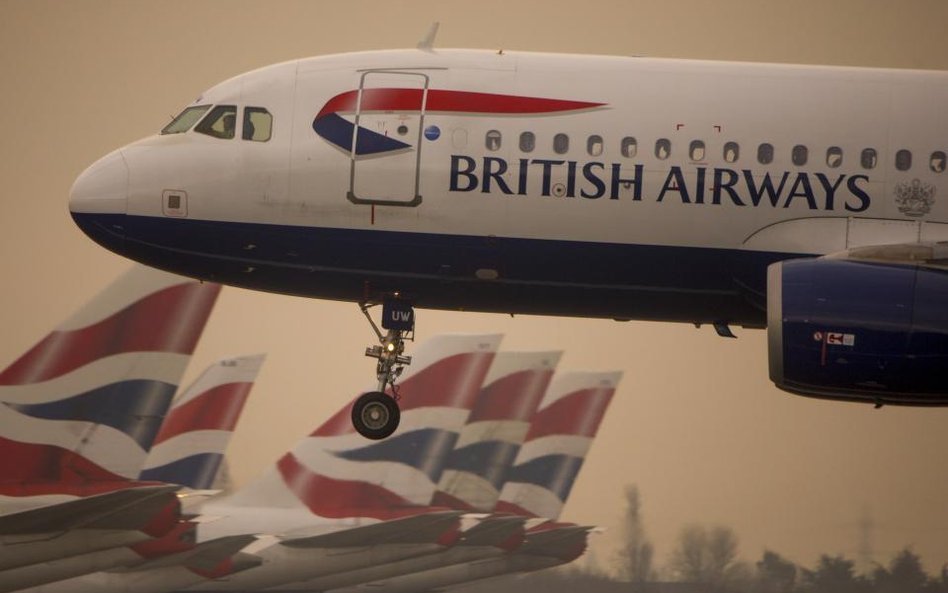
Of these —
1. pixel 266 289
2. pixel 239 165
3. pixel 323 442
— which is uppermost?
pixel 239 165

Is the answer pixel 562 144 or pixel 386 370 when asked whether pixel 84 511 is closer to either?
pixel 386 370

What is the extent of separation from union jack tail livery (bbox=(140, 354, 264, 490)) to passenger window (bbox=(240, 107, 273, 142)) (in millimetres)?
22983

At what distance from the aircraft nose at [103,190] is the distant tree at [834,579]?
42565 millimetres

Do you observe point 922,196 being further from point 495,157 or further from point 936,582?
point 936,582

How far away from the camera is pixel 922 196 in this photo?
24766 mm

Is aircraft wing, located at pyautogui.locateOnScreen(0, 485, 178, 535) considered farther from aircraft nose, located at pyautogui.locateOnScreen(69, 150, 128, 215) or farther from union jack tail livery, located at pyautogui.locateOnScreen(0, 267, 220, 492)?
aircraft nose, located at pyautogui.locateOnScreen(69, 150, 128, 215)

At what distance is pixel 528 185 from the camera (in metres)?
24.1

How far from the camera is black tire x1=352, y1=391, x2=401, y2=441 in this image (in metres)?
25.0

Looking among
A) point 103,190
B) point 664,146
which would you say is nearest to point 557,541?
point 664,146

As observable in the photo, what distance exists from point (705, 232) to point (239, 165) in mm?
6369

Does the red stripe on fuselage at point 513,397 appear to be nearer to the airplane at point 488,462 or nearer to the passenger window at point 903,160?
the airplane at point 488,462

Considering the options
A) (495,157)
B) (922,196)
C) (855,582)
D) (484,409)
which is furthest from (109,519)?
(855,582)

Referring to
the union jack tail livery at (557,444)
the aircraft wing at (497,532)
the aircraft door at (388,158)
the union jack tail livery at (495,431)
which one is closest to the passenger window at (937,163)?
the aircraft door at (388,158)

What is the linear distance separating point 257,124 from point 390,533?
2878cm
